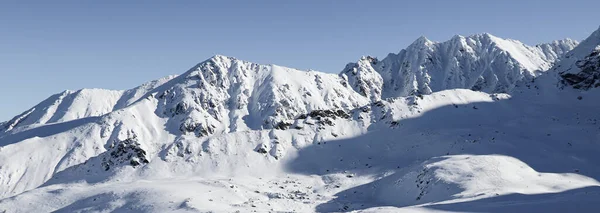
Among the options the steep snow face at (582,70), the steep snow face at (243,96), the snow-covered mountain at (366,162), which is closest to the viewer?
the snow-covered mountain at (366,162)

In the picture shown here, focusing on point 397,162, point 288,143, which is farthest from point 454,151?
point 288,143

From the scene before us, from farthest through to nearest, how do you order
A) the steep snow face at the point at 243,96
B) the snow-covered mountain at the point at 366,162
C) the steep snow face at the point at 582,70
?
the steep snow face at the point at 243,96, the steep snow face at the point at 582,70, the snow-covered mountain at the point at 366,162

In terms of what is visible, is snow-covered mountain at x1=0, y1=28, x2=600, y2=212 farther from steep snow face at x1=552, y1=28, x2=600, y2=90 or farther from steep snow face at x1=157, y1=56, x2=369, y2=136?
steep snow face at x1=157, y1=56, x2=369, y2=136

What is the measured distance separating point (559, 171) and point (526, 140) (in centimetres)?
1239

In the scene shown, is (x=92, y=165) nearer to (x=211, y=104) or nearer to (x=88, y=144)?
(x=88, y=144)

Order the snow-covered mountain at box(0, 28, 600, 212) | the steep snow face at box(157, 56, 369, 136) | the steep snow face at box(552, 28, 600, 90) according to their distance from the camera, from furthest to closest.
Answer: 1. the steep snow face at box(157, 56, 369, 136)
2. the steep snow face at box(552, 28, 600, 90)
3. the snow-covered mountain at box(0, 28, 600, 212)

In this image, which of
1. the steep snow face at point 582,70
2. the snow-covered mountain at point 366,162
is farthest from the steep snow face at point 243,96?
the steep snow face at point 582,70

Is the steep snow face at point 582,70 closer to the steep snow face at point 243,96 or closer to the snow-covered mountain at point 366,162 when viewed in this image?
the snow-covered mountain at point 366,162

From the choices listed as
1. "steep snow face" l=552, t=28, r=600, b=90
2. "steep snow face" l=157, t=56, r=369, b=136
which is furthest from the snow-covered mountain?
"steep snow face" l=157, t=56, r=369, b=136

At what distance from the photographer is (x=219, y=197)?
44.0m

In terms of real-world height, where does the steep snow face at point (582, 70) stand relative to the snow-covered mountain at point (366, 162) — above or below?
above

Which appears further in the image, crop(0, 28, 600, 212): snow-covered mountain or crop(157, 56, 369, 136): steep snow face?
crop(157, 56, 369, 136): steep snow face

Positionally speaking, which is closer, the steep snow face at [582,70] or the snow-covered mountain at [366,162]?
the snow-covered mountain at [366,162]

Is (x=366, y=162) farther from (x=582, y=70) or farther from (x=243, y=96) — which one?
(x=243, y=96)
